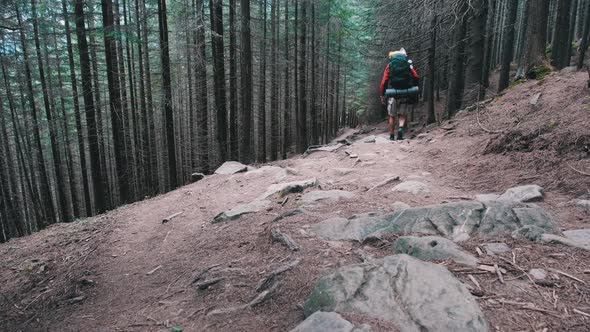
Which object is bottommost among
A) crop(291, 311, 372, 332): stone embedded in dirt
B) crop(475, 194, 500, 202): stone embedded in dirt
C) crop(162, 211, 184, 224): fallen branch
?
crop(162, 211, 184, 224): fallen branch

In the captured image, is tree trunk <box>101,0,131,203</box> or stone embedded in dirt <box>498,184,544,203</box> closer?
stone embedded in dirt <box>498,184,544,203</box>

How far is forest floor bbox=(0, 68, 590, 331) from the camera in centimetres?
206

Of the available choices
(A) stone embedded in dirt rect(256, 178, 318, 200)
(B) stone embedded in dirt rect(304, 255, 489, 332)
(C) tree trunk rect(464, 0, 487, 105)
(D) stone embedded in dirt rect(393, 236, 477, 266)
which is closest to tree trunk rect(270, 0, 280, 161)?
(C) tree trunk rect(464, 0, 487, 105)

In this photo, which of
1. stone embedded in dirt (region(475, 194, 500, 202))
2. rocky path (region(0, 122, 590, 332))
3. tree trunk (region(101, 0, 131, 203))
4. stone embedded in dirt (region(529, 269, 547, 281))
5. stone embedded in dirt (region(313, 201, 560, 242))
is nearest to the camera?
rocky path (region(0, 122, 590, 332))

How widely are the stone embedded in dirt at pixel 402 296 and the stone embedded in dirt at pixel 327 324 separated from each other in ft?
0.30

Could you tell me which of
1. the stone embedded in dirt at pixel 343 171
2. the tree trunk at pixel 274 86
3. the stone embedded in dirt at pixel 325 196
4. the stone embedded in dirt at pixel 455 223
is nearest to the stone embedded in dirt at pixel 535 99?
the stone embedded in dirt at pixel 343 171

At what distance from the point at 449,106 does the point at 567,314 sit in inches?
437

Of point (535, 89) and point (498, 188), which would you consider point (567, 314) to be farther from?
point (535, 89)

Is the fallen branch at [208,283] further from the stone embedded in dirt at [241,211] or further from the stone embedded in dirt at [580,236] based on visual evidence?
the stone embedded in dirt at [580,236]

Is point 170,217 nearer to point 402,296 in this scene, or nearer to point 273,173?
point 273,173

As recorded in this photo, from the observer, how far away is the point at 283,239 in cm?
301

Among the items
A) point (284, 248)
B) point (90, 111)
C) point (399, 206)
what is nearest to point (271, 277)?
point (284, 248)

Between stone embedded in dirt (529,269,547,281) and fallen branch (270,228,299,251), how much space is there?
1671 mm

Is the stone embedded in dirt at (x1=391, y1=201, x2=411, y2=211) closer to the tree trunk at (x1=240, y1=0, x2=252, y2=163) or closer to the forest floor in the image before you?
the forest floor
